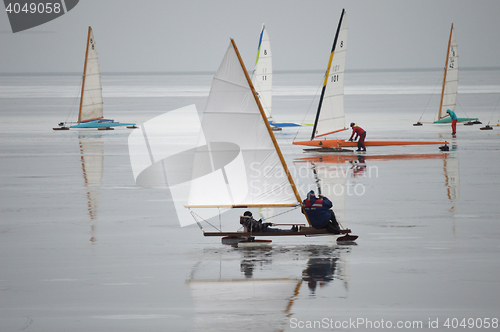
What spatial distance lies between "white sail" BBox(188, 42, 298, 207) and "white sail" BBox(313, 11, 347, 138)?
24.8 m

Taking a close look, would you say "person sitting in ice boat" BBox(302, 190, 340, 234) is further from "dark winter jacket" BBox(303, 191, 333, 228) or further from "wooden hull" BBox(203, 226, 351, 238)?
"wooden hull" BBox(203, 226, 351, 238)

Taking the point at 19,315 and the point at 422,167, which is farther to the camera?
the point at 422,167

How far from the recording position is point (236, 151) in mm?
22953

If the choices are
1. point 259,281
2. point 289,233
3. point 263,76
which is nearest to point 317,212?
point 289,233

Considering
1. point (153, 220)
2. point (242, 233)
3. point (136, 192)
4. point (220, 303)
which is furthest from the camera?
point (136, 192)

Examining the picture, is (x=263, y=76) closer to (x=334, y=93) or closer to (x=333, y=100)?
(x=334, y=93)

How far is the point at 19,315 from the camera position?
630 inches

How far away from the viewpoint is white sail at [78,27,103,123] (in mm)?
66312

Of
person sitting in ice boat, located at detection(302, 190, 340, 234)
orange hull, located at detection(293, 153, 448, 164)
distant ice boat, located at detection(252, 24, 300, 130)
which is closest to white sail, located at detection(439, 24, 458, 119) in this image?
distant ice boat, located at detection(252, 24, 300, 130)

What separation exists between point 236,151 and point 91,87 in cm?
4666

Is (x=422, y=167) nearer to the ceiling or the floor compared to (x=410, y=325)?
nearer to the ceiling

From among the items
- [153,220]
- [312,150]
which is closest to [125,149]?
[312,150]

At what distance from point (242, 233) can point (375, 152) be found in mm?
28114

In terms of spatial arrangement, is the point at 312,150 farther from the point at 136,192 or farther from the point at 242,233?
the point at 242,233
